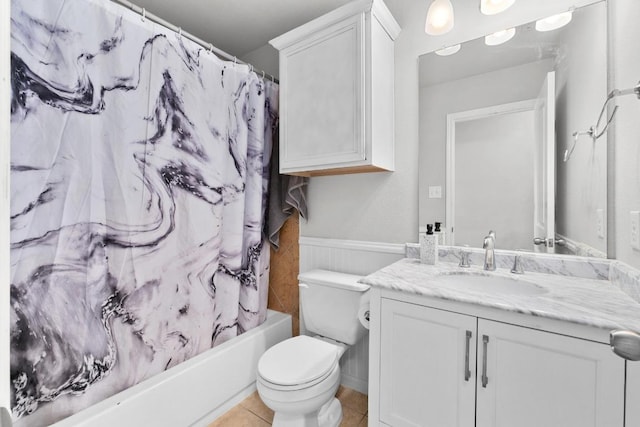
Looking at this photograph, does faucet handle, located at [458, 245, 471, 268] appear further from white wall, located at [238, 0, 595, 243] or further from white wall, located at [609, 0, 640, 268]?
white wall, located at [609, 0, 640, 268]

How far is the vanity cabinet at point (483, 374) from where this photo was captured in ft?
2.57

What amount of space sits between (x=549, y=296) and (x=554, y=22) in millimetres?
1205

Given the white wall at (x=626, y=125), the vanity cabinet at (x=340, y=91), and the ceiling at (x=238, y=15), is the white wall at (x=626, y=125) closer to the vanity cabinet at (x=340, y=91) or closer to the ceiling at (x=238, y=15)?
the vanity cabinet at (x=340, y=91)

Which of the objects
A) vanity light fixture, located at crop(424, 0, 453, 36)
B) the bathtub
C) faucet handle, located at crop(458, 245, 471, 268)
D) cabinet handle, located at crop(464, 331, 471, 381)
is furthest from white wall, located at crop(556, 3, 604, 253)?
the bathtub

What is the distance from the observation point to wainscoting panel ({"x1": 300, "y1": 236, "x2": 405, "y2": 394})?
65.9 inches

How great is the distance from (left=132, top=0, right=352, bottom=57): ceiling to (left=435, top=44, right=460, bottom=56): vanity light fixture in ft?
2.21

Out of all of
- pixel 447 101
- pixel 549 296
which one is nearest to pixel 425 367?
pixel 549 296

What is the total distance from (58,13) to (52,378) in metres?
1.38

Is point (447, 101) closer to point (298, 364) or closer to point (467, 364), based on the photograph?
point (467, 364)

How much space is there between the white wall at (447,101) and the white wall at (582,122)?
4.1 inches

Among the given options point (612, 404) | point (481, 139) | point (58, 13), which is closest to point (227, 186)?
point (58, 13)

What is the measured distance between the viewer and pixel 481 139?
1425 mm

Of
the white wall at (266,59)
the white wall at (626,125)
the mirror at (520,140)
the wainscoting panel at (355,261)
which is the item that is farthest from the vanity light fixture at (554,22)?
Answer: the white wall at (266,59)

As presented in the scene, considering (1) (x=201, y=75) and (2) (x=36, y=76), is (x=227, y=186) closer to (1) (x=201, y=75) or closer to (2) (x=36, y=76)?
(1) (x=201, y=75)
